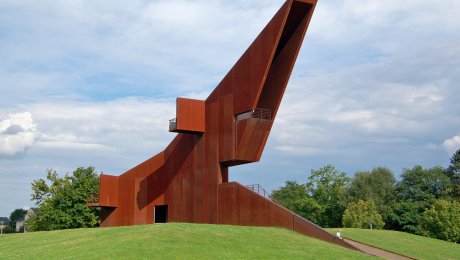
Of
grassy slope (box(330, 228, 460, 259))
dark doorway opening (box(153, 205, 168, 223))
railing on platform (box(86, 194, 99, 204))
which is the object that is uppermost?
railing on platform (box(86, 194, 99, 204))

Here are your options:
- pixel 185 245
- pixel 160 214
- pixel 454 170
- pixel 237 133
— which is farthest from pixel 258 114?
pixel 454 170

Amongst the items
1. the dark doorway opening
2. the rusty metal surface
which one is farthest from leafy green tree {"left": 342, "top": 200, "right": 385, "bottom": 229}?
the rusty metal surface

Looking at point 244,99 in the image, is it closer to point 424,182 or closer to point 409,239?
point 409,239

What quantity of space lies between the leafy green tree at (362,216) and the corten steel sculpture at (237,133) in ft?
110

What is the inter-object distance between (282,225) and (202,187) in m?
8.53

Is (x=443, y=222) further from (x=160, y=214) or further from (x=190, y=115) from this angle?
(x=190, y=115)

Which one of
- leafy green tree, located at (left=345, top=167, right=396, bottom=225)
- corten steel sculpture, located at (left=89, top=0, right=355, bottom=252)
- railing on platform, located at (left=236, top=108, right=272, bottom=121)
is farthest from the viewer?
leafy green tree, located at (left=345, top=167, right=396, bottom=225)

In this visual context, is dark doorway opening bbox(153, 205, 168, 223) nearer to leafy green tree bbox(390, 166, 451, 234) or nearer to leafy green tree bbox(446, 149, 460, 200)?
leafy green tree bbox(390, 166, 451, 234)

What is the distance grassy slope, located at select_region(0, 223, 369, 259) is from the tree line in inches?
1751

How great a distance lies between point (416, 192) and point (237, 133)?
50.7 metres

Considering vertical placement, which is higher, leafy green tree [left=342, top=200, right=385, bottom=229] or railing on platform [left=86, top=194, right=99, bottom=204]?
railing on platform [left=86, top=194, right=99, bottom=204]

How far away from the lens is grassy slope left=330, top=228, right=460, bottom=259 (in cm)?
3108

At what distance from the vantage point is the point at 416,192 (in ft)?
254

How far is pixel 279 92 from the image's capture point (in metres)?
35.6
